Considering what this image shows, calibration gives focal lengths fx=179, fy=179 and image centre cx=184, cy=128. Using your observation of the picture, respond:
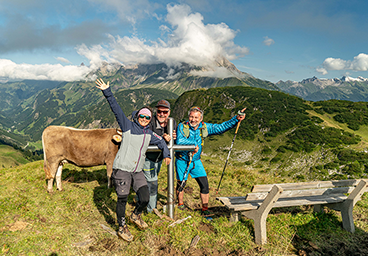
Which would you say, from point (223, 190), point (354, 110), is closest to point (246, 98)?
point (354, 110)

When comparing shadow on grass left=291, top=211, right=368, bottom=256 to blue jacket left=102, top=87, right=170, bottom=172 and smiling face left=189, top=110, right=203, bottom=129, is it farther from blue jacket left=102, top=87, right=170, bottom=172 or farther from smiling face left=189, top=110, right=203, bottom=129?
blue jacket left=102, top=87, right=170, bottom=172

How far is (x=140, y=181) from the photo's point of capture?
4.76m

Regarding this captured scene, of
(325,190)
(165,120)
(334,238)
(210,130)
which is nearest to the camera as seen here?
(334,238)

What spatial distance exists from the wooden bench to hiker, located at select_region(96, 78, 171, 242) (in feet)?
7.51

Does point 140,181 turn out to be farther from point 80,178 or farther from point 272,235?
point 80,178

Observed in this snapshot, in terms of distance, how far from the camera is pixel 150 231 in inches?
185

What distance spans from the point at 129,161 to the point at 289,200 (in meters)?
4.71

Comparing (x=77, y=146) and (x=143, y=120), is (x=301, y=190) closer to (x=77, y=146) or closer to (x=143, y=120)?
(x=143, y=120)

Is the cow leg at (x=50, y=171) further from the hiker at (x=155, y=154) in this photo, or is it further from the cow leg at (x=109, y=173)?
the hiker at (x=155, y=154)

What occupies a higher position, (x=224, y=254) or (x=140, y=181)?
(x=140, y=181)

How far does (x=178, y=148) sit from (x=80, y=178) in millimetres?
6211

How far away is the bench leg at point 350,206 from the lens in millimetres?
5042

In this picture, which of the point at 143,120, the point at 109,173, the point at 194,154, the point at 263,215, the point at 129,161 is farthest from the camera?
the point at 109,173

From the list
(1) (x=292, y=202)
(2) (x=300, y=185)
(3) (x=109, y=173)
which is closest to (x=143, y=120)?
(3) (x=109, y=173)
